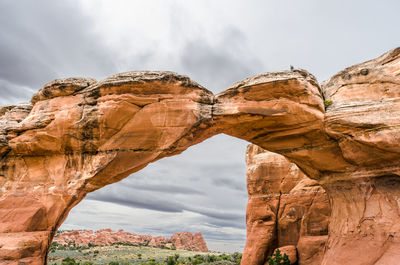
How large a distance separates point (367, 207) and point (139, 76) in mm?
13086

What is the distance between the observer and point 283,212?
22.4 metres

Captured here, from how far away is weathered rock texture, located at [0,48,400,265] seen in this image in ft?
40.5

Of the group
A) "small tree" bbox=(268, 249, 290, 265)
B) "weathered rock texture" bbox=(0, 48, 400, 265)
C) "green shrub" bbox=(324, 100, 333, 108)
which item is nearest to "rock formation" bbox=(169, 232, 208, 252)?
"small tree" bbox=(268, 249, 290, 265)

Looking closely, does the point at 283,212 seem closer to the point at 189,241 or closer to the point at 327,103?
the point at 327,103

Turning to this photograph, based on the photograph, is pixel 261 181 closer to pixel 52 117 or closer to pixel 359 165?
pixel 359 165

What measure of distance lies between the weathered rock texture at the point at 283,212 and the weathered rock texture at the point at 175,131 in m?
5.54

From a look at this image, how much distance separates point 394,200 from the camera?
12.9 metres

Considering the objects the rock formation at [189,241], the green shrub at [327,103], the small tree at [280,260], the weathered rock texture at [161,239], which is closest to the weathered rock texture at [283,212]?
the small tree at [280,260]

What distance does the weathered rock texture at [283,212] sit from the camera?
19531 millimetres

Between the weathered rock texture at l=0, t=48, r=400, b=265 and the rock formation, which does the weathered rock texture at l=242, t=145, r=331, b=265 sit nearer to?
the weathered rock texture at l=0, t=48, r=400, b=265

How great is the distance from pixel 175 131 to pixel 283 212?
540 inches

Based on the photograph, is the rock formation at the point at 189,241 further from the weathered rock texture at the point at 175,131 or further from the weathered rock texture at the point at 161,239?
the weathered rock texture at the point at 175,131

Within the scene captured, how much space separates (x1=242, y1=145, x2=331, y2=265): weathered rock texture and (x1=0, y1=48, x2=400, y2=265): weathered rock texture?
5544mm

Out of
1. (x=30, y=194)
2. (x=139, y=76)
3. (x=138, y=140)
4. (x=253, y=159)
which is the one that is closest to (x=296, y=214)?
(x=253, y=159)
